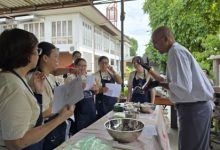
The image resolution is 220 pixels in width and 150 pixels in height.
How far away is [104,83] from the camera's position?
132 inches

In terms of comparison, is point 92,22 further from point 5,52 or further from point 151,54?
point 5,52

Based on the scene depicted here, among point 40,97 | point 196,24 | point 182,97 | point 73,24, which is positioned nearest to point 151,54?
point 196,24

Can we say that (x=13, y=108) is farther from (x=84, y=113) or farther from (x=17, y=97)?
(x=84, y=113)

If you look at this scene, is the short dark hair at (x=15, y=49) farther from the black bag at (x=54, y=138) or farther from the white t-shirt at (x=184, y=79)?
the white t-shirt at (x=184, y=79)

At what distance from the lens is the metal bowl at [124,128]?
1562mm

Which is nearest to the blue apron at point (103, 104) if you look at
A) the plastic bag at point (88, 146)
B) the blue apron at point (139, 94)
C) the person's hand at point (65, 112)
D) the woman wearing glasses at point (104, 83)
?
the woman wearing glasses at point (104, 83)

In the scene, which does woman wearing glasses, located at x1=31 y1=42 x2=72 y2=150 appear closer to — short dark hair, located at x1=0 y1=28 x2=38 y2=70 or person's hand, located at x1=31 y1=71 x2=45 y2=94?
person's hand, located at x1=31 y1=71 x2=45 y2=94

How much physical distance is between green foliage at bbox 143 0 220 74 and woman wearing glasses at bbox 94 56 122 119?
93.9 inches

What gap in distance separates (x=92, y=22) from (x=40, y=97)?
1437 centimetres

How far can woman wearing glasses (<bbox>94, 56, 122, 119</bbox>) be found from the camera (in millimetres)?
3293

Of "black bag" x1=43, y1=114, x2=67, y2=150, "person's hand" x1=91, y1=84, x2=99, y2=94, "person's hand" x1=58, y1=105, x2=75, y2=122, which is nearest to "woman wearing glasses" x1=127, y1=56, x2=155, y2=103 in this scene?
"person's hand" x1=91, y1=84, x2=99, y2=94

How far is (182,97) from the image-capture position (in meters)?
2.09

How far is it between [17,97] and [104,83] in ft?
7.51

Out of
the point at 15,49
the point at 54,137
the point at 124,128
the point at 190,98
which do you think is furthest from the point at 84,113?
the point at 15,49
